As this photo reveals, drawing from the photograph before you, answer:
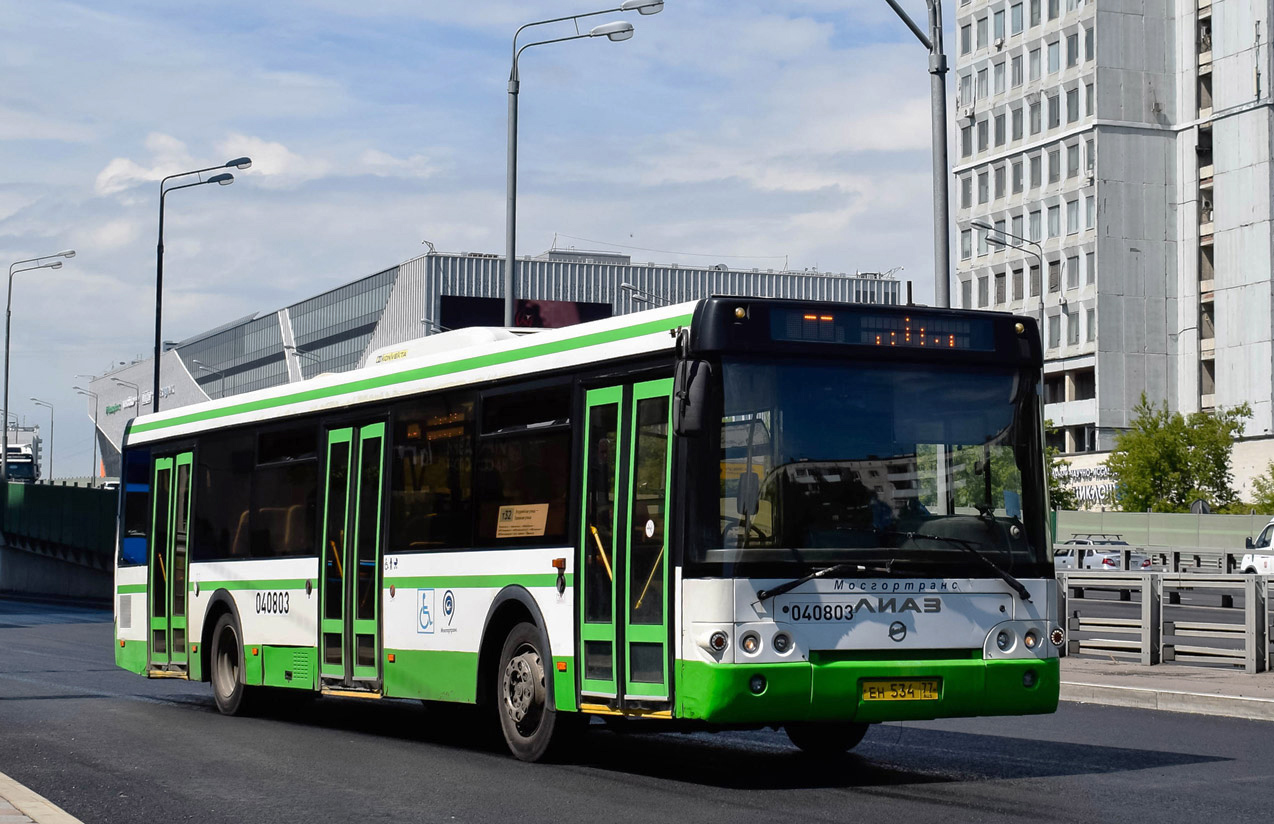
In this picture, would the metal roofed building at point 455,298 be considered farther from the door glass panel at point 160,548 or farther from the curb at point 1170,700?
the curb at point 1170,700

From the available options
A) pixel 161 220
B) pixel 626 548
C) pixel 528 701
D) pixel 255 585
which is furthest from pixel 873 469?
pixel 161 220

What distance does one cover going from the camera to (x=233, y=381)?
477 feet

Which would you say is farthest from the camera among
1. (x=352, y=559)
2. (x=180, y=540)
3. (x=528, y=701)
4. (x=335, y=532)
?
(x=180, y=540)

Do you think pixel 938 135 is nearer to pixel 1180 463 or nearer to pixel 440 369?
pixel 440 369

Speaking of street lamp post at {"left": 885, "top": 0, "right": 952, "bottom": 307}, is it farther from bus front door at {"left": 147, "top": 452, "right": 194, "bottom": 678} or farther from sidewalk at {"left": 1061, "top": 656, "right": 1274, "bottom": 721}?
bus front door at {"left": 147, "top": 452, "right": 194, "bottom": 678}

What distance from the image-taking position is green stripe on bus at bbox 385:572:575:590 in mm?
12039

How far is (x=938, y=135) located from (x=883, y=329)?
1010 centimetres

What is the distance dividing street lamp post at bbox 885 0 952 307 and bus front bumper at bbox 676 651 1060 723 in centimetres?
933

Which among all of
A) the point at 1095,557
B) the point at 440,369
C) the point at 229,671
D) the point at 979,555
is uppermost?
the point at 440,369

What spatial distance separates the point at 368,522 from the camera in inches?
574

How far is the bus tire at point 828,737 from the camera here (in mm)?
12664

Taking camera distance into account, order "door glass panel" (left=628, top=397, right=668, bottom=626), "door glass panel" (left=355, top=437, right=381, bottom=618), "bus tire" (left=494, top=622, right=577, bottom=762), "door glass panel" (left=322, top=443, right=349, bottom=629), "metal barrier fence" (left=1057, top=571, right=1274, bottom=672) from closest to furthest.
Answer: "door glass panel" (left=628, top=397, right=668, bottom=626)
"bus tire" (left=494, top=622, right=577, bottom=762)
"door glass panel" (left=355, top=437, right=381, bottom=618)
"door glass panel" (left=322, top=443, right=349, bottom=629)
"metal barrier fence" (left=1057, top=571, right=1274, bottom=672)

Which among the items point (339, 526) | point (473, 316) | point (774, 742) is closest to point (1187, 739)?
point (774, 742)

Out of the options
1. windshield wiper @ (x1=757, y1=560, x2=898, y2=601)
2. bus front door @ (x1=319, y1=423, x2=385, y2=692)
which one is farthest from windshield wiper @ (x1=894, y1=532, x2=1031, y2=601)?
bus front door @ (x1=319, y1=423, x2=385, y2=692)
